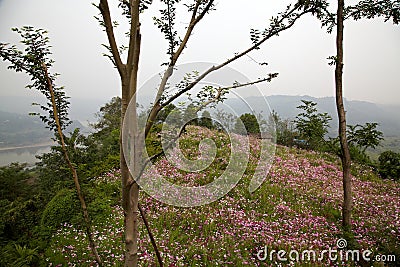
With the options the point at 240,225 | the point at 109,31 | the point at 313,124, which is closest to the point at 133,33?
the point at 109,31

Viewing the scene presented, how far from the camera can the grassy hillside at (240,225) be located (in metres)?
3.96

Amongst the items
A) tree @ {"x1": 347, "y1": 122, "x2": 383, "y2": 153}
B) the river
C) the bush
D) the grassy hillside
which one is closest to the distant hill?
the river

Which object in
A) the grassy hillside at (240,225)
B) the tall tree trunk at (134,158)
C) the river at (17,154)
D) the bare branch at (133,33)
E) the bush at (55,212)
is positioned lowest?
the grassy hillside at (240,225)

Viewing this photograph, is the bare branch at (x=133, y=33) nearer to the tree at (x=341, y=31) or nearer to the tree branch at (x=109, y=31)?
the tree branch at (x=109, y=31)

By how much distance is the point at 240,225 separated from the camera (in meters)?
5.06

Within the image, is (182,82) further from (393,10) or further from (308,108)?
(393,10)

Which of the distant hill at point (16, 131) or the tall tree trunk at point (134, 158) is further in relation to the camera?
the distant hill at point (16, 131)

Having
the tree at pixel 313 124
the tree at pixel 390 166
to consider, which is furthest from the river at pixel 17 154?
the tree at pixel 390 166

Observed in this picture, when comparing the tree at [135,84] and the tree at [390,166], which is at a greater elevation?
the tree at [135,84]

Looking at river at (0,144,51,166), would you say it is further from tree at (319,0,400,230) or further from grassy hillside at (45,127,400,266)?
tree at (319,0,400,230)

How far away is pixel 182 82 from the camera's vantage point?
1.52 meters

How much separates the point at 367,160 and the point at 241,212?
947cm

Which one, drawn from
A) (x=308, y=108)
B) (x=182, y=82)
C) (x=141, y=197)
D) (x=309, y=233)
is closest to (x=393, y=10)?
(x=308, y=108)

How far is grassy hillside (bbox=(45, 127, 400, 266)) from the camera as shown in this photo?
13.0ft
